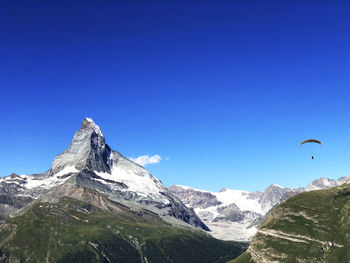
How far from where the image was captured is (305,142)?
633 feet
